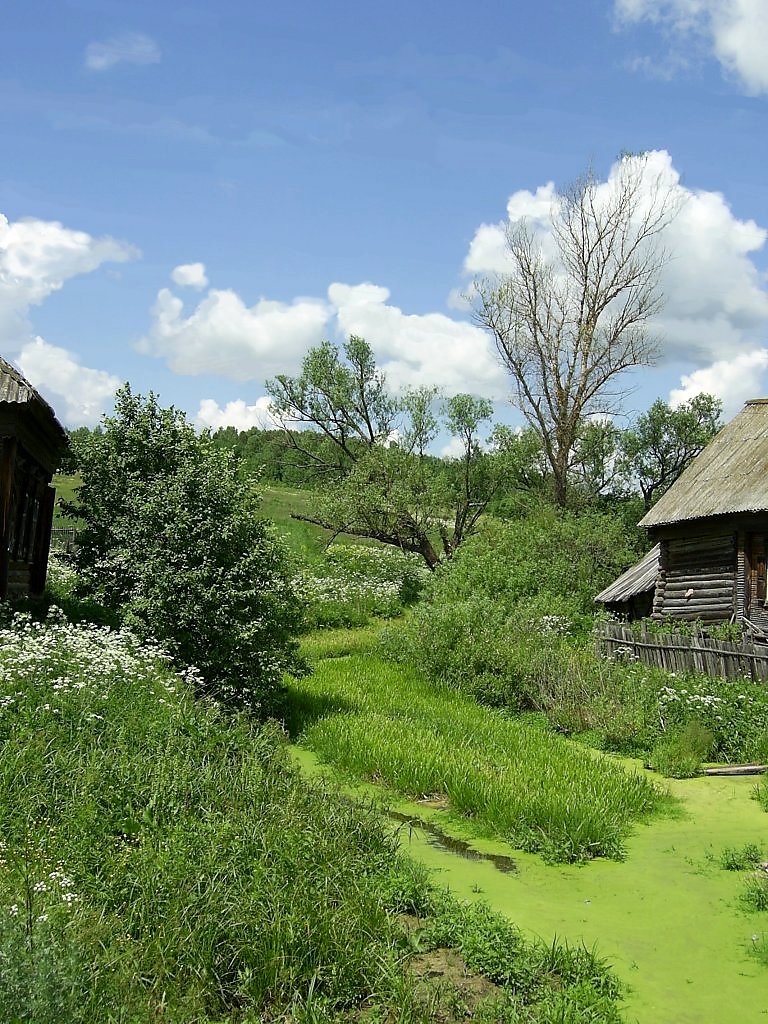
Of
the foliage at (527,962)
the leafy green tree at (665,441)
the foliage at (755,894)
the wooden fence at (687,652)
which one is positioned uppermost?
the leafy green tree at (665,441)

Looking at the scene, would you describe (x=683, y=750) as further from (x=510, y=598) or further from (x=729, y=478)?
(x=510, y=598)

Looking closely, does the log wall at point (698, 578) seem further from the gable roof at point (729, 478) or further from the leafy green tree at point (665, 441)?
the leafy green tree at point (665, 441)

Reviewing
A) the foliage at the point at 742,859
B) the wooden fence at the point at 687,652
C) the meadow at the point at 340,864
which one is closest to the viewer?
the meadow at the point at 340,864

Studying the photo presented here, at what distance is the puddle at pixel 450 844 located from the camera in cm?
830

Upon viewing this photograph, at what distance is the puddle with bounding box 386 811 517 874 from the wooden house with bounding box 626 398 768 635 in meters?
10.3

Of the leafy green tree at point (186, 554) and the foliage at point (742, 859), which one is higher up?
the leafy green tree at point (186, 554)

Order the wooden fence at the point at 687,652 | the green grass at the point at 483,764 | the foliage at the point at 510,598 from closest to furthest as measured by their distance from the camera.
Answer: the green grass at the point at 483,764 < the wooden fence at the point at 687,652 < the foliage at the point at 510,598

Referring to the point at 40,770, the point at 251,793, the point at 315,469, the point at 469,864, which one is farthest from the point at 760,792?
the point at 315,469

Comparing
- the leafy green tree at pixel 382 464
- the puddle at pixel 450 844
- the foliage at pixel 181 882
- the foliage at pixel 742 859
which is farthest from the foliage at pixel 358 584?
the foliage at pixel 742 859

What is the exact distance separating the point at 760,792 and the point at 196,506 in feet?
27.8

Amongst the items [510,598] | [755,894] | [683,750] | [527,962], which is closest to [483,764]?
[683,750]

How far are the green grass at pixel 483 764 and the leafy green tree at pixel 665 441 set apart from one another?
29.2 metres

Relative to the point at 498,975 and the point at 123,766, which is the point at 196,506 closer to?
the point at 123,766

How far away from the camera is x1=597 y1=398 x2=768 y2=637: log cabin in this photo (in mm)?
18688
